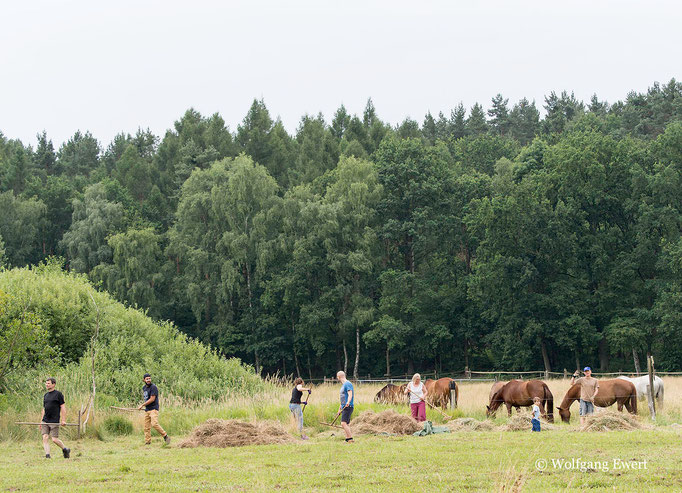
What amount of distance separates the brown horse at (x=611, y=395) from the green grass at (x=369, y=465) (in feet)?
12.9

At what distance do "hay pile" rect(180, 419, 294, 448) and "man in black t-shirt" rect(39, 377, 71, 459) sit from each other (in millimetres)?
2688

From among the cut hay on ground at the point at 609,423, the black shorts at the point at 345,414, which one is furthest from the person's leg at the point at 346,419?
the cut hay on ground at the point at 609,423

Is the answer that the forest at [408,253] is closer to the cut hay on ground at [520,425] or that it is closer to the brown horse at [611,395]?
the brown horse at [611,395]

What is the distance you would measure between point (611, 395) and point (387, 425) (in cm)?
701

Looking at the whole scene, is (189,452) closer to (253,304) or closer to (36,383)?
(36,383)

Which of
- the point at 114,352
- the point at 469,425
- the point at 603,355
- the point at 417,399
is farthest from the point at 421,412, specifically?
the point at 603,355

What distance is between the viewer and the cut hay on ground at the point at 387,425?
1909 centimetres

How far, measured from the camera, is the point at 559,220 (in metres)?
53.8

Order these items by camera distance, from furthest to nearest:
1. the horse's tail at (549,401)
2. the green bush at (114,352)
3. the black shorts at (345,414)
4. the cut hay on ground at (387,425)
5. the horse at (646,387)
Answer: the green bush at (114,352) → the horse at (646,387) → the horse's tail at (549,401) → the cut hay on ground at (387,425) → the black shorts at (345,414)

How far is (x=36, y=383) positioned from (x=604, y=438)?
1793cm

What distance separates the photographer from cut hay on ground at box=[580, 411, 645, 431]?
18.0 meters

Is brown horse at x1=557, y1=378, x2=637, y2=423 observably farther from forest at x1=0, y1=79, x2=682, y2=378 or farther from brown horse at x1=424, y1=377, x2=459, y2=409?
forest at x1=0, y1=79, x2=682, y2=378

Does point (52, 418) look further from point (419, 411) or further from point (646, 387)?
point (646, 387)

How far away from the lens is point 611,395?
22.2 metres
